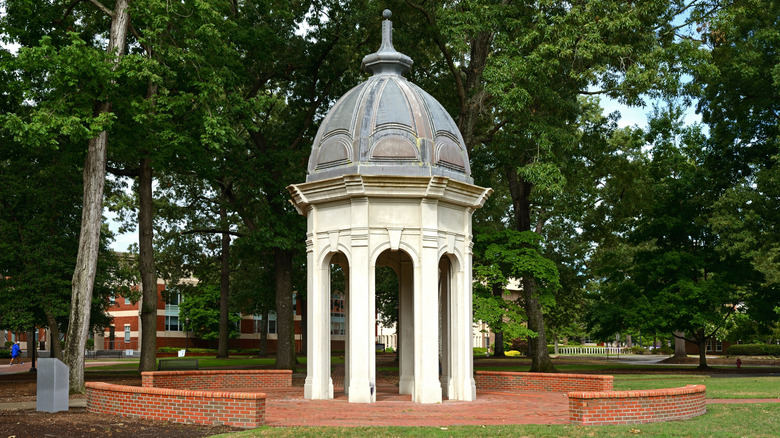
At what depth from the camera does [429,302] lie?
19656mm

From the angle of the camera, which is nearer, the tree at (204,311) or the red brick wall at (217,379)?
the red brick wall at (217,379)

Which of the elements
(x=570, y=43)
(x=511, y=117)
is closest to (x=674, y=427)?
(x=570, y=43)

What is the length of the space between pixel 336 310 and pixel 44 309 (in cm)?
6351

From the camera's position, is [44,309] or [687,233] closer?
[44,309]

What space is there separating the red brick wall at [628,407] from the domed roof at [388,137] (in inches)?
295

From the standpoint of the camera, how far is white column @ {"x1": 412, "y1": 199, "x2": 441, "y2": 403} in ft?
63.8

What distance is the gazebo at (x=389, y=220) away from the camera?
64.0ft

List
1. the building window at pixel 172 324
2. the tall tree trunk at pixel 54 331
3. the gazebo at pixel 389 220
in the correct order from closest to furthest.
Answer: the gazebo at pixel 389 220 → the tall tree trunk at pixel 54 331 → the building window at pixel 172 324

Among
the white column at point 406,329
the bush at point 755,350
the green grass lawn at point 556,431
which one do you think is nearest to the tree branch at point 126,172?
the white column at point 406,329

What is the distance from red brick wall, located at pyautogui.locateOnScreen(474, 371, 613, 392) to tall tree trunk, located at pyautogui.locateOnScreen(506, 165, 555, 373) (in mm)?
8760

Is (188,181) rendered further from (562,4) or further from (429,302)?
(429,302)

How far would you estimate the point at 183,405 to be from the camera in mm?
15297

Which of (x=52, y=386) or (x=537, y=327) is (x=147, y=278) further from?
(x=537, y=327)

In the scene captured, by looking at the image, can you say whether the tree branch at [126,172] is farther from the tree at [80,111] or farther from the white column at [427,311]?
the white column at [427,311]
